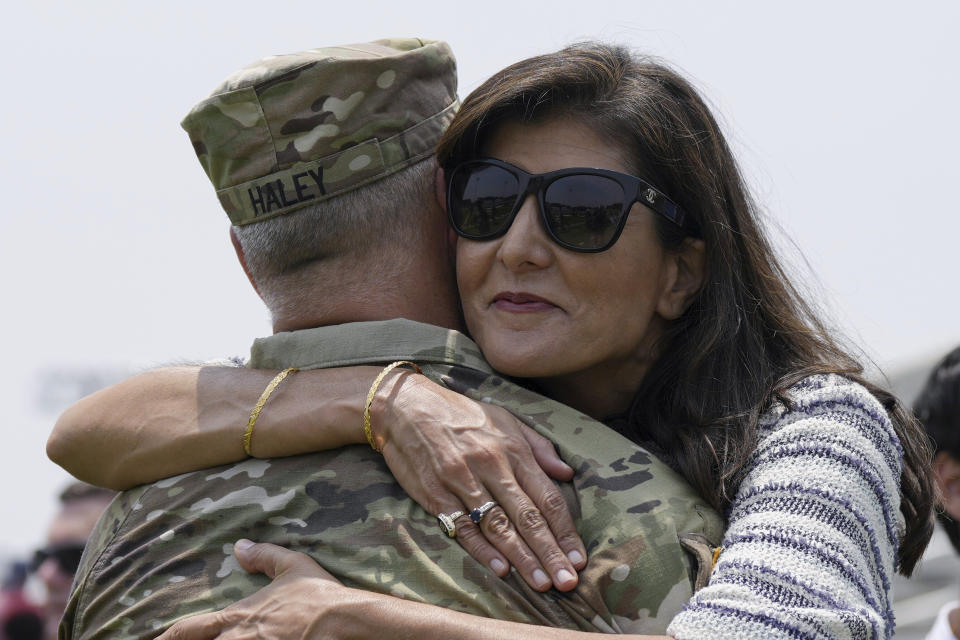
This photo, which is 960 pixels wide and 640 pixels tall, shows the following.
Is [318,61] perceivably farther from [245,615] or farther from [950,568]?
[950,568]

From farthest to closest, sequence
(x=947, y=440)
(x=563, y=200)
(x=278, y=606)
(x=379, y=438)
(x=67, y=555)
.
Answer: (x=67, y=555)
(x=947, y=440)
(x=563, y=200)
(x=379, y=438)
(x=278, y=606)

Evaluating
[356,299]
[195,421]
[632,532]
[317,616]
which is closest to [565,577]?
[632,532]

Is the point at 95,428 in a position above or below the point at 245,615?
above

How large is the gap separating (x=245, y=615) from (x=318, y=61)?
138 cm

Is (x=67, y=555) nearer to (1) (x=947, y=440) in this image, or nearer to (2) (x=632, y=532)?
(1) (x=947, y=440)

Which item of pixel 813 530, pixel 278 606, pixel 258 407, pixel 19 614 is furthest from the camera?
pixel 19 614

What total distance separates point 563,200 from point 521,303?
11.5 inches

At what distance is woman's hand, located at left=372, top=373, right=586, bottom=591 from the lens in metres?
2.44

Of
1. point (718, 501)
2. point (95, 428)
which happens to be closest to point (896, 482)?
point (718, 501)

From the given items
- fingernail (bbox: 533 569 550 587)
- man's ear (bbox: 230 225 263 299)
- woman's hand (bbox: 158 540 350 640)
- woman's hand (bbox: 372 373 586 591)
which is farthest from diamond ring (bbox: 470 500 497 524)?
man's ear (bbox: 230 225 263 299)

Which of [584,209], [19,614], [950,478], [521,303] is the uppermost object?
[584,209]

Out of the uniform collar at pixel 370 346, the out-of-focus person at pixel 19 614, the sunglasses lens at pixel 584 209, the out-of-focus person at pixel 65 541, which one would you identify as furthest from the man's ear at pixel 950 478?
the out-of-focus person at pixel 19 614

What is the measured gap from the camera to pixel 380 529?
250 centimetres

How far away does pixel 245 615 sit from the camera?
2512mm
